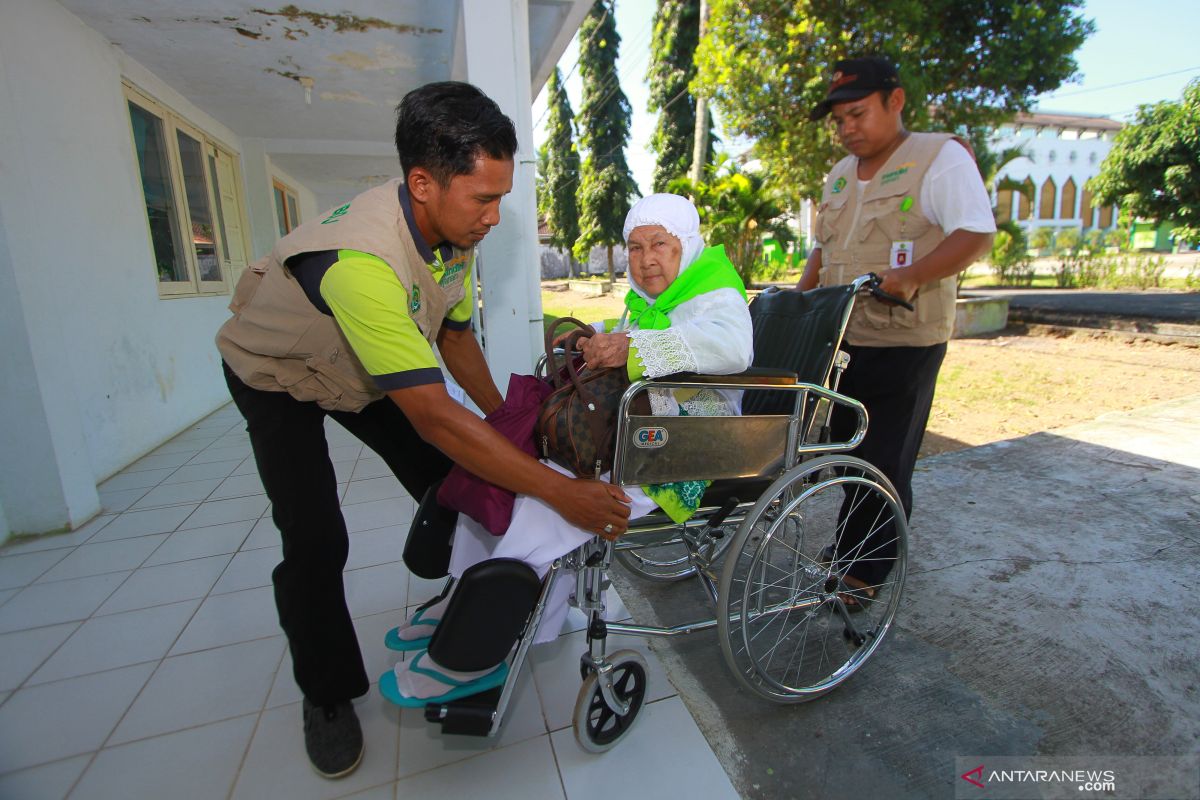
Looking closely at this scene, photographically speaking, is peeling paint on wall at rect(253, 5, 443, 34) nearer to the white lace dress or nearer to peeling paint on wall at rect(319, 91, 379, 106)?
peeling paint on wall at rect(319, 91, 379, 106)

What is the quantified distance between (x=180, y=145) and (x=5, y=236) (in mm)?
2961

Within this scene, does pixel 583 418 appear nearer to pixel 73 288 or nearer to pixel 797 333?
pixel 797 333

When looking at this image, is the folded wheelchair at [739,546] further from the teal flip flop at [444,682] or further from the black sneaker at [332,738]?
the black sneaker at [332,738]

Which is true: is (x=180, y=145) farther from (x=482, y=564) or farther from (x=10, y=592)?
(x=482, y=564)

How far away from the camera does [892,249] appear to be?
1.90m

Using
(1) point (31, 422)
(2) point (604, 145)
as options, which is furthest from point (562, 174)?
(1) point (31, 422)

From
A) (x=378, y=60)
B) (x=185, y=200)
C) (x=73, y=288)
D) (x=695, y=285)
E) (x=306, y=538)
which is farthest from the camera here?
(x=185, y=200)

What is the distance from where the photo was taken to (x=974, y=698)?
162 centimetres

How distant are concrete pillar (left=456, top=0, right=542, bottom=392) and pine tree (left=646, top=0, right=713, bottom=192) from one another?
10.1 m

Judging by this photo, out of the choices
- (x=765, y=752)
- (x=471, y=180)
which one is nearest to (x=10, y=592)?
(x=471, y=180)

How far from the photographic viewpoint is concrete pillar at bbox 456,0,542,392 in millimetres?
2705

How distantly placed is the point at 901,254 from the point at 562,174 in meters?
24.6

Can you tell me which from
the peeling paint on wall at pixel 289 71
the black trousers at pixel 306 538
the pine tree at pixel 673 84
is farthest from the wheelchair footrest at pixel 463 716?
the pine tree at pixel 673 84

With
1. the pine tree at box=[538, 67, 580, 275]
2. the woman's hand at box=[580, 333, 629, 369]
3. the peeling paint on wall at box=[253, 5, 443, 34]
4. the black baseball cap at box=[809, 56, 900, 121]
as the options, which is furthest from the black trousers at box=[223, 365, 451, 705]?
the pine tree at box=[538, 67, 580, 275]
